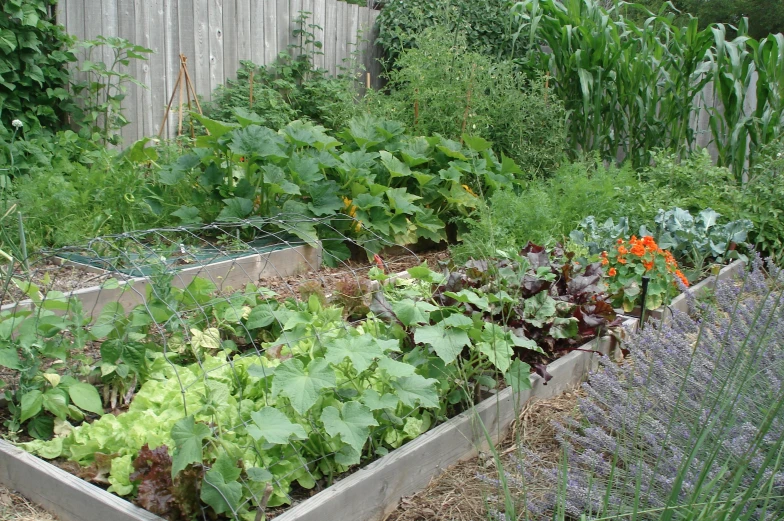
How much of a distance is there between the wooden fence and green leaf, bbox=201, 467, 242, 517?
495cm

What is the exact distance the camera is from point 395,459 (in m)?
2.02

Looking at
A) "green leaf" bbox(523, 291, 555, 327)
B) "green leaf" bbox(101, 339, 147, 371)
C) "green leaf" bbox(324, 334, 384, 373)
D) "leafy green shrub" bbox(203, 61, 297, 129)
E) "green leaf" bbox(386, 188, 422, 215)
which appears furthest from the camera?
"leafy green shrub" bbox(203, 61, 297, 129)

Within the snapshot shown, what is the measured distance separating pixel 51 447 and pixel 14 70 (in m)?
4.02

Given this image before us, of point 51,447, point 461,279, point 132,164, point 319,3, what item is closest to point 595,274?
point 461,279

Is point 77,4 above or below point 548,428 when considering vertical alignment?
above

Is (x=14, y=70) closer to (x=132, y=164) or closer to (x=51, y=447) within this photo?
(x=132, y=164)

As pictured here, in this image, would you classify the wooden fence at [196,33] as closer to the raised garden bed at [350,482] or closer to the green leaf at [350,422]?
the raised garden bed at [350,482]

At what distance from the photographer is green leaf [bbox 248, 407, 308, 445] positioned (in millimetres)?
1721

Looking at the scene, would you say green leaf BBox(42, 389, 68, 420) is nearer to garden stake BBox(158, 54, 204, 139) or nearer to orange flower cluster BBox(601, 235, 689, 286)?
orange flower cluster BBox(601, 235, 689, 286)

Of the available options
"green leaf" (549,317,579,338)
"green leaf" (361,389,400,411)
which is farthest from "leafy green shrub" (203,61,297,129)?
"green leaf" (361,389,400,411)

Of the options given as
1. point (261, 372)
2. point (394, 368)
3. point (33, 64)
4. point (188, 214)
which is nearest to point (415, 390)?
point (394, 368)

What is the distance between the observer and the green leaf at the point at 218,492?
1.69 m

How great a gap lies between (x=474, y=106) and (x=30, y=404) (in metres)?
4.32

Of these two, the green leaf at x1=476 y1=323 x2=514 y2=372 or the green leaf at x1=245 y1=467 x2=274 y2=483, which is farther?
the green leaf at x1=476 y1=323 x2=514 y2=372
